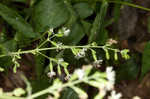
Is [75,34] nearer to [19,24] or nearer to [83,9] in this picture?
[83,9]

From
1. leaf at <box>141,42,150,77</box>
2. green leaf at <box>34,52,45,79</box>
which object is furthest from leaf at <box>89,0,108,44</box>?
leaf at <box>141,42,150,77</box>

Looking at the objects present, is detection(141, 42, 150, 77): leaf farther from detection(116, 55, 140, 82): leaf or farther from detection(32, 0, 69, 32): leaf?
detection(32, 0, 69, 32): leaf

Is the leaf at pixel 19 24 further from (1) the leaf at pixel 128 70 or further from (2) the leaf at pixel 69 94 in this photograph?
(1) the leaf at pixel 128 70

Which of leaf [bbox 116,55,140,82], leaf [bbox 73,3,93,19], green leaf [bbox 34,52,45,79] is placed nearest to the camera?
green leaf [bbox 34,52,45,79]

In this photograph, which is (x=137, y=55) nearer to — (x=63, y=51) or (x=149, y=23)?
(x=149, y=23)

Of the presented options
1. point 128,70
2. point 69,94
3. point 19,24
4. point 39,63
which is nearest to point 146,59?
point 128,70

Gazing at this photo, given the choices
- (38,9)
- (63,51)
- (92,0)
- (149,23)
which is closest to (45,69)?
(63,51)
